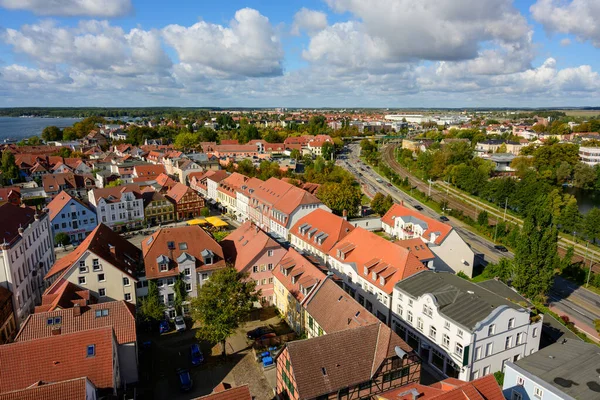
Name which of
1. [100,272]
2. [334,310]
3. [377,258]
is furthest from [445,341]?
[100,272]

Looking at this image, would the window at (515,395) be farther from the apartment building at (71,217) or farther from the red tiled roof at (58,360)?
the apartment building at (71,217)

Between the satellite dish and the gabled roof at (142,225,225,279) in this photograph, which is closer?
the satellite dish

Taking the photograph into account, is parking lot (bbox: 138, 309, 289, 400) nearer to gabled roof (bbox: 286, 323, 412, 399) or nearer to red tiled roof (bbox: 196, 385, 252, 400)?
gabled roof (bbox: 286, 323, 412, 399)

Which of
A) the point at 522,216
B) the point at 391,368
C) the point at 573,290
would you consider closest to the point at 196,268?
the point at 391,368

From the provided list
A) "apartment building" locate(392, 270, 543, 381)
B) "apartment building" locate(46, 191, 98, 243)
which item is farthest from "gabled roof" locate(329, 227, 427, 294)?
"apartment building" locate(46, 191, 98, 243)

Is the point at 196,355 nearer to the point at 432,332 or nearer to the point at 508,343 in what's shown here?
the point at 432,332
